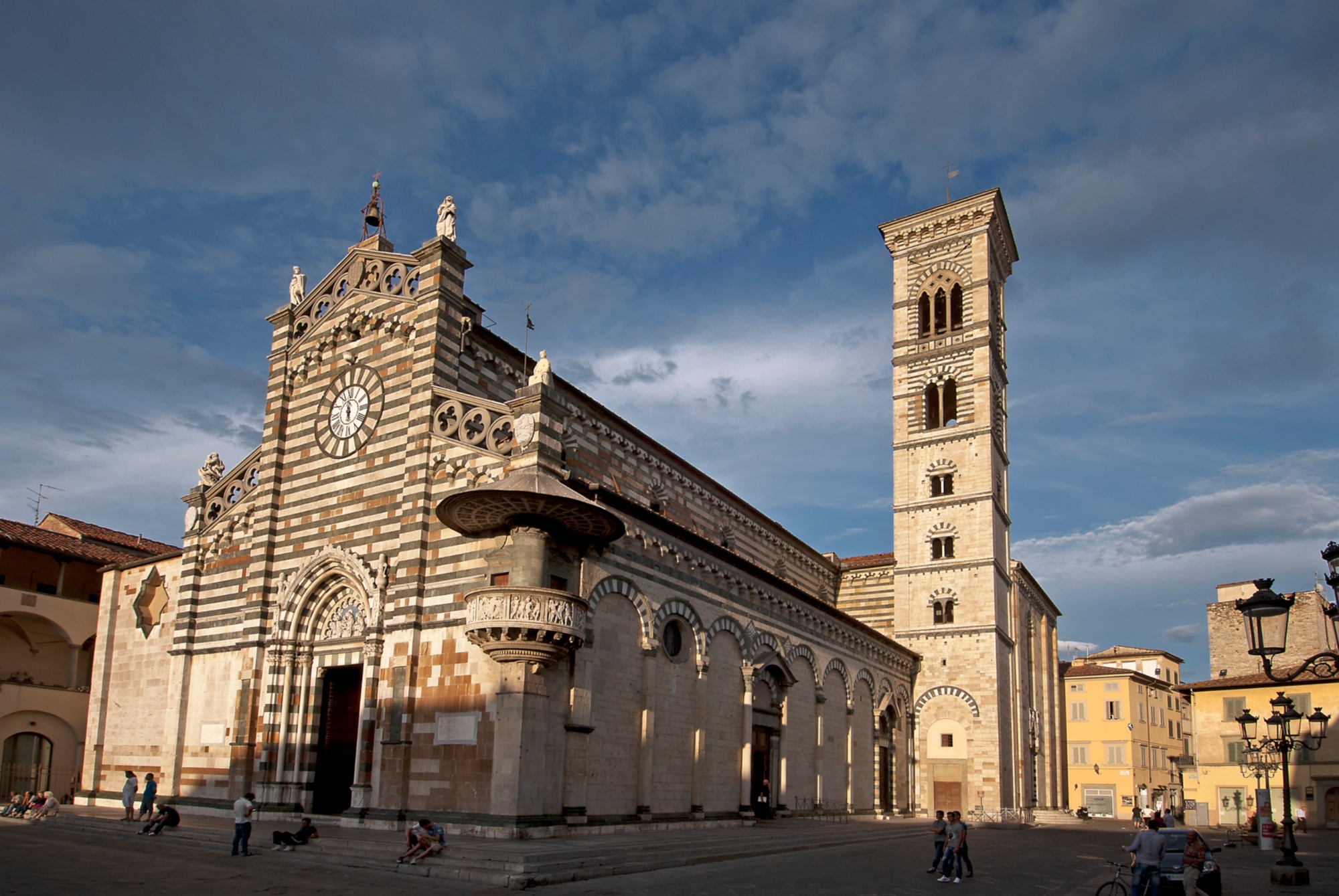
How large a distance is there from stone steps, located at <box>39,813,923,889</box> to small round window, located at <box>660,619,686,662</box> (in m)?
4.22

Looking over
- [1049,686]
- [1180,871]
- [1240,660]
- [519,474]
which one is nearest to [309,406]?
[519,474]

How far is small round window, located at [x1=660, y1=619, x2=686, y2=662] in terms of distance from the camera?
2477 centimetres

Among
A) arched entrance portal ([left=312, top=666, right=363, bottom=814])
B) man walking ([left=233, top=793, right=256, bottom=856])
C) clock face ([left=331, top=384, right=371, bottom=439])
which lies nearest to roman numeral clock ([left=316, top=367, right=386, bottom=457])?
clock face ([left=331, top=384, right=371, bottom=439])

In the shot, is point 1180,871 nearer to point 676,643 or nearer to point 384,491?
point 676,643

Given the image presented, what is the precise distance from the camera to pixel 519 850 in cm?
1673

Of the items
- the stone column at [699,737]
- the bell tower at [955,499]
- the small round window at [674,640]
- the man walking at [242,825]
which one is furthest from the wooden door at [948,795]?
the man walking at [242,825]

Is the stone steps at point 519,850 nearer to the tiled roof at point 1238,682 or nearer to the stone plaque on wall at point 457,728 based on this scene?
the stone plaque on wall at point 457,728

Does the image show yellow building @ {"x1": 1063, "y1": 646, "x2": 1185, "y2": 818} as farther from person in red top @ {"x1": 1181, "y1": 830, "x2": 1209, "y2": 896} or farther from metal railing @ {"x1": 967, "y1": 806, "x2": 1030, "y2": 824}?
person in red top @ {"x1": 1181, "y1": 830, "x2": 1209, "y2": 896}

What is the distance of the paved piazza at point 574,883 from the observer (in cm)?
1445

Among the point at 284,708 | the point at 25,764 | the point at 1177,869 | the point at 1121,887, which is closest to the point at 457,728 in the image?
the point at 284,708

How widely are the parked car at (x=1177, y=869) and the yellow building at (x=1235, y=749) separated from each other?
1293 inches

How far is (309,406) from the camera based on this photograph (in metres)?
26.5

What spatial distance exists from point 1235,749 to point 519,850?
40.7 m

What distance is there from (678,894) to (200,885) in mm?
Result: 6957
